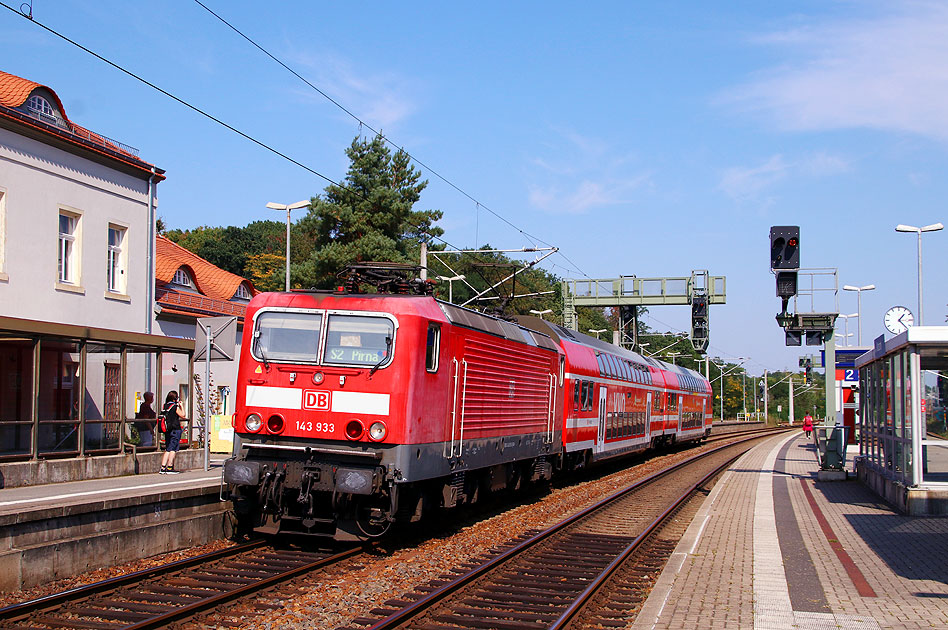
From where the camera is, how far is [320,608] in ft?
28.2

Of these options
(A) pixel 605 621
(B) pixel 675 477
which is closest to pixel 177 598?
(A) pixel 605 621

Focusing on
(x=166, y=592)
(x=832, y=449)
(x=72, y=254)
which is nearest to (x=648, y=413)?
(x=832, y=449)

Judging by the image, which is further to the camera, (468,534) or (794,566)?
(468,534)

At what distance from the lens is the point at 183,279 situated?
34.1m

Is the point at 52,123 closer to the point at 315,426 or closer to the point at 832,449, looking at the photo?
the point at 315,426

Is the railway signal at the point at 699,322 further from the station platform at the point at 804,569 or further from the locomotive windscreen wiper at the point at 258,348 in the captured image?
the locomotive windscreen wiper at the point at 258,348

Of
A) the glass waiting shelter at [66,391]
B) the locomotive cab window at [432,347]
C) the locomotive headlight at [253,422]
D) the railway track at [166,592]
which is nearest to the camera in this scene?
the railway track at [166,592]

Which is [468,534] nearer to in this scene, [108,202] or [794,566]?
[794,566]

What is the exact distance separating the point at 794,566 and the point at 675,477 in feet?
44.0

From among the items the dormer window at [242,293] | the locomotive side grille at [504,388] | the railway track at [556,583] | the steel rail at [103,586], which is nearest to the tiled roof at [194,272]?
the dormer window at [242,293]

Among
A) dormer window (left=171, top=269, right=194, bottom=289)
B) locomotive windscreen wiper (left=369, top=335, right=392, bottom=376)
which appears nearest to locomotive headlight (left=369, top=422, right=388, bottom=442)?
locomotive windscreen wiper (left=369, top=335, right=392, bottom=376)

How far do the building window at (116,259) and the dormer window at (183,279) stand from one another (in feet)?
26.5

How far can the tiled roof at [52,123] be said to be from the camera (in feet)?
69.5

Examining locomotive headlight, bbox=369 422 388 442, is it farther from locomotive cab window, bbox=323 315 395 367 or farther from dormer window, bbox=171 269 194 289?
dormer window, bbox=171 269 194 289
